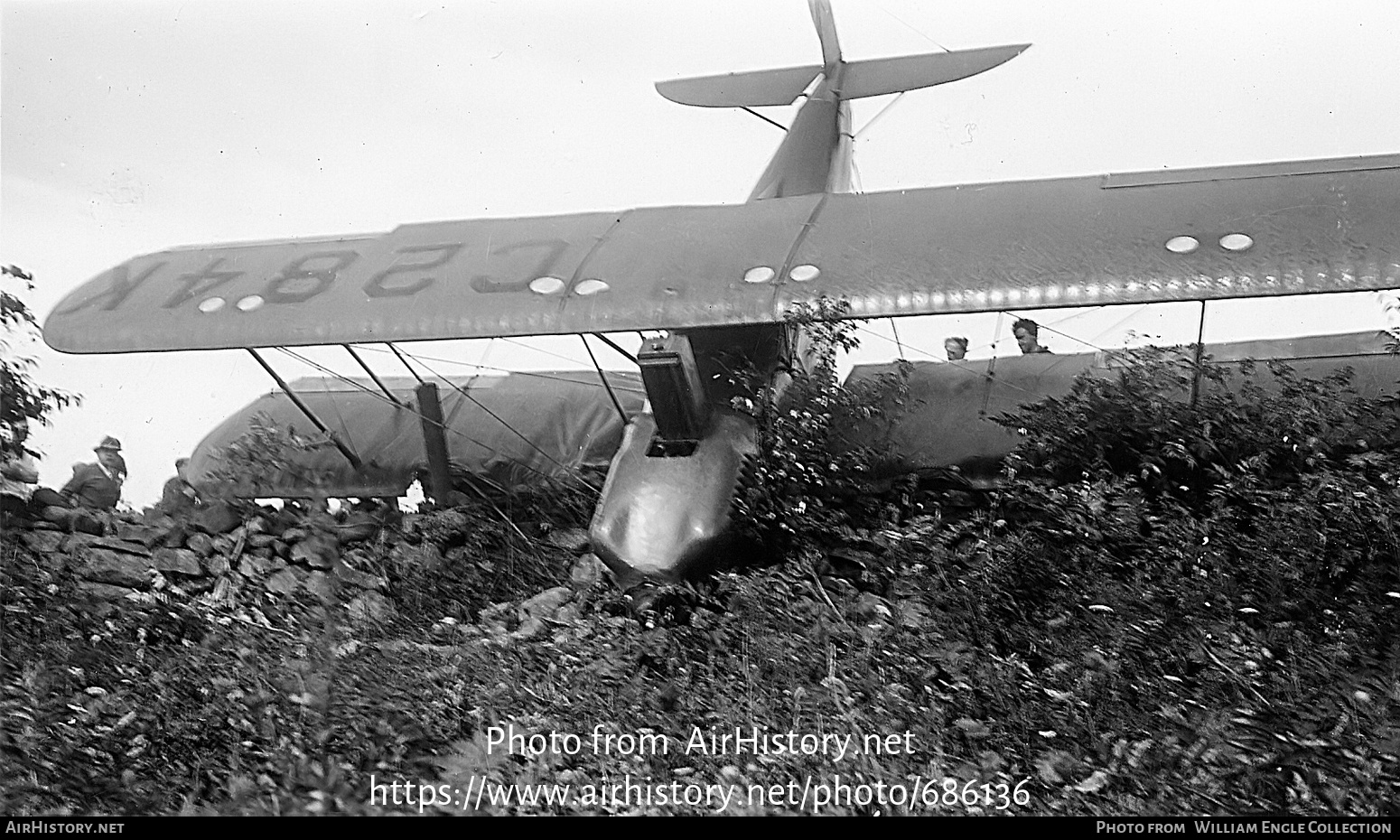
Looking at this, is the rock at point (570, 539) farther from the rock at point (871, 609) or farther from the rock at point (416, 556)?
the rock at point (871, 609)

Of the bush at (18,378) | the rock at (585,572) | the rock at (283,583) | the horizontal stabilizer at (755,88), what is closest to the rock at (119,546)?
the bush at (18,378)

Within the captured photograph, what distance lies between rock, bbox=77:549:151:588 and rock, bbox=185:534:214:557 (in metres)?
0.19

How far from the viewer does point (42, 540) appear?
4195 millimetres

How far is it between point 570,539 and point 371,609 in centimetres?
87

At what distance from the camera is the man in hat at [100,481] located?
4625 mm

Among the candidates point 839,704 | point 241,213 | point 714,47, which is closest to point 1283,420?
point 839,704

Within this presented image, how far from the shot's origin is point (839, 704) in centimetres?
296

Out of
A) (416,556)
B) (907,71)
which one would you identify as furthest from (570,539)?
(907,71)

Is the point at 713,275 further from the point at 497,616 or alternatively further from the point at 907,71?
the point at 907,71

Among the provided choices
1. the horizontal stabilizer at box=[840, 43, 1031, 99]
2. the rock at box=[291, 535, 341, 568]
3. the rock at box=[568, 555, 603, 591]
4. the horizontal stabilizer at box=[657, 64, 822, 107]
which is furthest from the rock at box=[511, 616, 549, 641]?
the horizontal stabilizer at box=[657, 64, 822, 107]

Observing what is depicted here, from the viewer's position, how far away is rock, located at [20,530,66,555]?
412cm

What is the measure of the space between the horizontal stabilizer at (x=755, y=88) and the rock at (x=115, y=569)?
3.37 metres

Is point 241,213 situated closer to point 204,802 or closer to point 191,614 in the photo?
point 191,614

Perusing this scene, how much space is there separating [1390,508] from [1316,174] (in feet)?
3.85
